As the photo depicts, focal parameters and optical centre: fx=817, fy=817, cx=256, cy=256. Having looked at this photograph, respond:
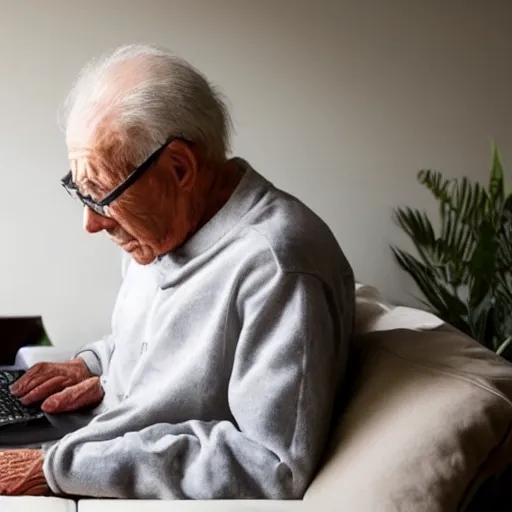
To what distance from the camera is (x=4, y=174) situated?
2139 millimetres

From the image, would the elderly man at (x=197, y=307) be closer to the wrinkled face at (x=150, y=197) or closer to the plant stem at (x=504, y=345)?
the wrinkled face at (x=150, y=197)

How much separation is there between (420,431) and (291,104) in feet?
4.12

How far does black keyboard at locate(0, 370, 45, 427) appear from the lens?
1514 millimetres

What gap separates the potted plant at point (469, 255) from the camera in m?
2.03

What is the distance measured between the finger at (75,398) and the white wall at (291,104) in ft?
2.08

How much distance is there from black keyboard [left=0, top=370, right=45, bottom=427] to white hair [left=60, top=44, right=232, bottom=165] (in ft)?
1.80

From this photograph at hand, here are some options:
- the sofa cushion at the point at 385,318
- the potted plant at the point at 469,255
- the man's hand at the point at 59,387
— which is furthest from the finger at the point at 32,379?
the potted plant at the point at 469,255

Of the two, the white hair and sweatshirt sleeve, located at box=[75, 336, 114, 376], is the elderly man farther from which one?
sweatshirt sleeve, located at box=[75, 336, 114, 376]

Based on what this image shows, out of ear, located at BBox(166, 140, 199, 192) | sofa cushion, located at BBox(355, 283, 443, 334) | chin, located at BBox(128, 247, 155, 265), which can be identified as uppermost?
ear, located at BBox(166, 140, 199, 192)

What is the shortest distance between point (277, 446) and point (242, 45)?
1.29m

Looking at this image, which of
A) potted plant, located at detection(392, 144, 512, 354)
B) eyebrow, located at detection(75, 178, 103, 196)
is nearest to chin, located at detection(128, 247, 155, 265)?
eyebrow, located at detection(75, 178, 103, 196)

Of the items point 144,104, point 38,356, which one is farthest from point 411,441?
point 38,356

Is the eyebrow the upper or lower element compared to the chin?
upper

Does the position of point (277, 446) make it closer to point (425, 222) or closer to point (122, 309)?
point (122, 309)
